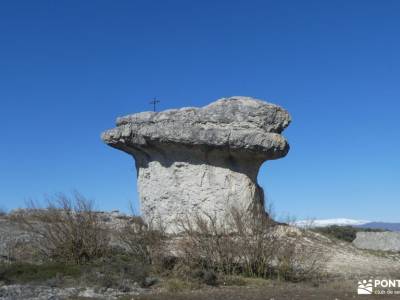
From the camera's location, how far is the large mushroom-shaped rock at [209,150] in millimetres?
16344

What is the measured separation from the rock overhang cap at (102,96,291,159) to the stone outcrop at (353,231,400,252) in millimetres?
5752

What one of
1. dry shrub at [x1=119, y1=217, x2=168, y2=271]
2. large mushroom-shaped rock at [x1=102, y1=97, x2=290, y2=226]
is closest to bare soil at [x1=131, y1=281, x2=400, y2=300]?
dry shrub at [x1=119, y1=217, x2=168, y2=271]

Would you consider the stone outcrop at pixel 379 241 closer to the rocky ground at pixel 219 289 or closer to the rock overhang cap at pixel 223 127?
the rocky ground at pixel 219 289

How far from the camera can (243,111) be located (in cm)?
1669

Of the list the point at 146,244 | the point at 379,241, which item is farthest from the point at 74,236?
the point at 379,241

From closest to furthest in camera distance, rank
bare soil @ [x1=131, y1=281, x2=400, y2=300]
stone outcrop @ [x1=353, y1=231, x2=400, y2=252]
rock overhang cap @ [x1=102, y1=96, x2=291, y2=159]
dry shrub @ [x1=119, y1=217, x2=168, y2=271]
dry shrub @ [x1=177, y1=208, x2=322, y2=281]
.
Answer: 1. bare soil @ [x1=131, y1=281, x2=400, y2=300]
2. dry shrub @ [x1=177, y1=208, x2=322, y2=281]
3. dry shrub @ [x1=119, y1=217, x2=168, y2=271]
4. rock overhang cap @ [x1=102, y1=96, x2=291, y2=159]
5. stone outcrop @ [x1=353, y1=231, x2=400, y2=252]

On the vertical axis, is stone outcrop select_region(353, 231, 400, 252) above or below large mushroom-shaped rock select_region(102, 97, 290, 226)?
below

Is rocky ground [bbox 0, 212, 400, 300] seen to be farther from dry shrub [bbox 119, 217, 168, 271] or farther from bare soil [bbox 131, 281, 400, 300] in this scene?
dry shrub [bbox 119, 217, 168, 271]

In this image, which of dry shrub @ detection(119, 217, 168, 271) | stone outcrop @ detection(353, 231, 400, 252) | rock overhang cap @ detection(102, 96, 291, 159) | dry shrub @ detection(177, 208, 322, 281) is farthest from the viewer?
stone outcrop @ detection(353, 231, 400, 252)

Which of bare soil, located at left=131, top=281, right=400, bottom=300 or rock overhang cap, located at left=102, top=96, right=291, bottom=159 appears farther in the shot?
rock overhang cap, located at left=102, top=96, right=291, bottom=159

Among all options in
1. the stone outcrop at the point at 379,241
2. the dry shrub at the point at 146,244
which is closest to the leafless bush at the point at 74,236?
the dry shrub at the point at 146,244

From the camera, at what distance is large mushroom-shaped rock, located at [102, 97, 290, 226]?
1634cm

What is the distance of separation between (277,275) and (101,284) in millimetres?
3905

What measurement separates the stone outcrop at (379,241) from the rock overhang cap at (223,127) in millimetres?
5752
